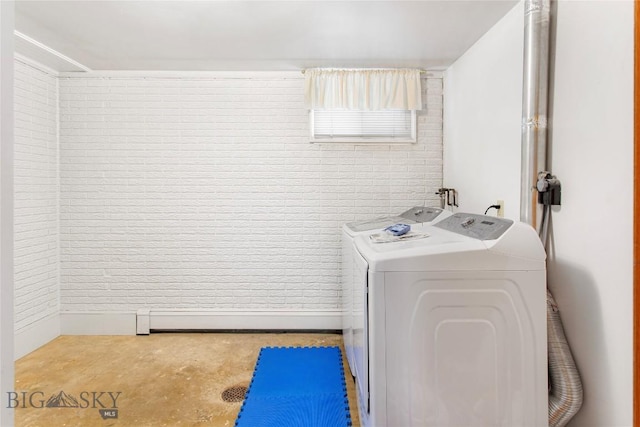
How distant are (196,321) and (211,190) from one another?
48.7 inches

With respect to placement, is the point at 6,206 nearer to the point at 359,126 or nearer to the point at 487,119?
the point at 487,119

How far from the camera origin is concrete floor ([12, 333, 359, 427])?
2158mm

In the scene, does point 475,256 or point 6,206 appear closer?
point 6,206

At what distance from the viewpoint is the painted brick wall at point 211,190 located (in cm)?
333

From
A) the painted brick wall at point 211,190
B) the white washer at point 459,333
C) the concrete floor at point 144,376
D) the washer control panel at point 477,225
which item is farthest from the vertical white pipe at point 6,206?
the painted brick wall at point 211,190

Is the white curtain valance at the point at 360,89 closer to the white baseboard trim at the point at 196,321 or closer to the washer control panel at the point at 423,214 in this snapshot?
the washer control panel at the point at 423,214

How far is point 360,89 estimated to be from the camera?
3193mm

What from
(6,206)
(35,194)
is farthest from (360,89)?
(35,194)

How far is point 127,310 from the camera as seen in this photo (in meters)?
3.39

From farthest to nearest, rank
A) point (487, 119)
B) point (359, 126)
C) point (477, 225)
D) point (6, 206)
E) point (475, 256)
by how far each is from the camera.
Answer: point (359, 126) < point (487, 119) < point (477, 225) < point (475, 256) < point (6, 206)

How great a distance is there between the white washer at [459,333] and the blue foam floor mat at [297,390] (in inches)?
27.9

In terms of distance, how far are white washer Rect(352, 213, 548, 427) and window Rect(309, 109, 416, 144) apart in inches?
76.5

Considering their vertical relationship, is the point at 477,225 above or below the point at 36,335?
above

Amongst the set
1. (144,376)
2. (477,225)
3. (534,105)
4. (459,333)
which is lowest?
(144,376)
